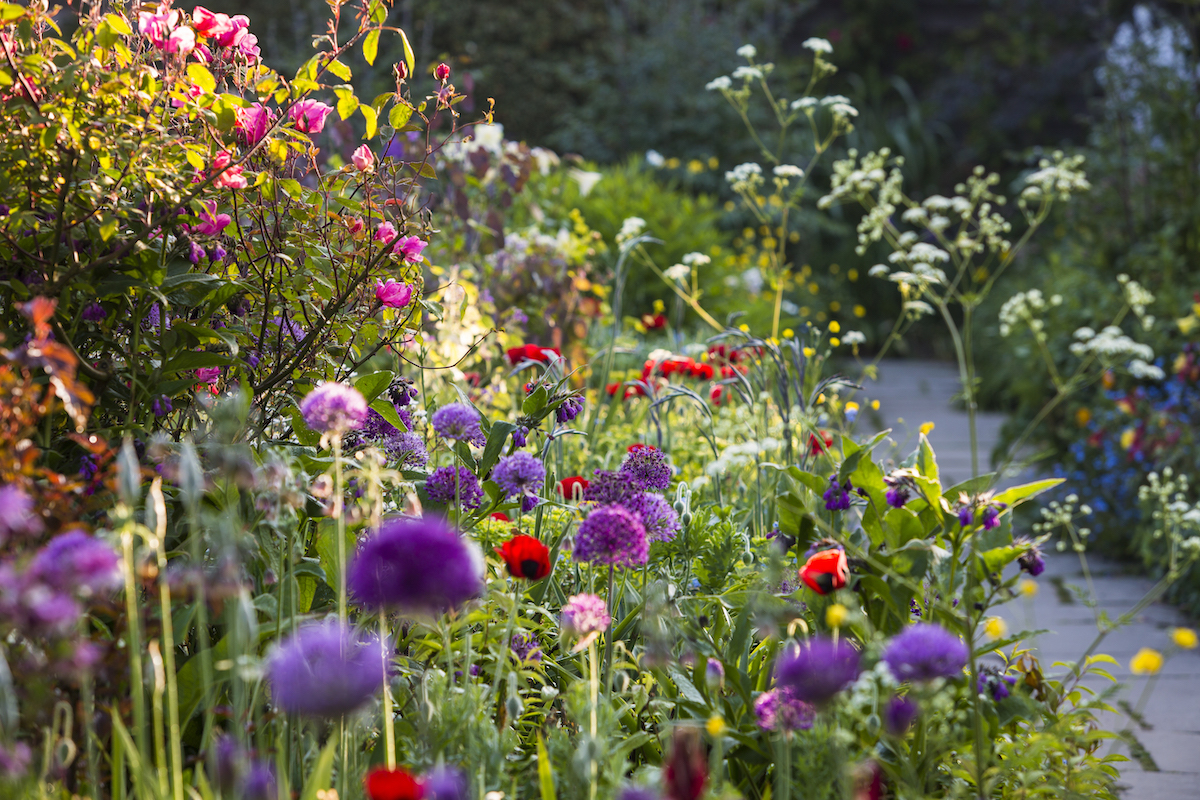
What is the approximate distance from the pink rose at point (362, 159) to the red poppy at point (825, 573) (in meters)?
0.98

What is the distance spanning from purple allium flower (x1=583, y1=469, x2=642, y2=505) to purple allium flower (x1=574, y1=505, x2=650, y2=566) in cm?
17

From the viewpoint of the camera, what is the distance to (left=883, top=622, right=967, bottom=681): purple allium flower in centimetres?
91

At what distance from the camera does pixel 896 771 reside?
1265 millimetres

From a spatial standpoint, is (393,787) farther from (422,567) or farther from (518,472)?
(518,472)

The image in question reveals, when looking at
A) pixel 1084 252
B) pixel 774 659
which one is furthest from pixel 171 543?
pixel 1084 252

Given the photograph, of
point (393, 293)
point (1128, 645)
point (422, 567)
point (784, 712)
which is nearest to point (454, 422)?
point (393, 293)

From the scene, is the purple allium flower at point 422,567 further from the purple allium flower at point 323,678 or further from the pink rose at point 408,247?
the pink rose at point 408,247

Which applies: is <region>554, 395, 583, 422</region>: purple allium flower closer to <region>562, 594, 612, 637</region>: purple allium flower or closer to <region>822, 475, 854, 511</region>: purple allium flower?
<region>822, 475, 854, 511</region>: purple allium flower

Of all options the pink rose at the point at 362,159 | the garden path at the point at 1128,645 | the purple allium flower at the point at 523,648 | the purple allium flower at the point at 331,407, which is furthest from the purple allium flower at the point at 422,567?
the pink rose at the point at 362,159

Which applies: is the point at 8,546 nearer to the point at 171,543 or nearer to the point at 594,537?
the point at 171,543

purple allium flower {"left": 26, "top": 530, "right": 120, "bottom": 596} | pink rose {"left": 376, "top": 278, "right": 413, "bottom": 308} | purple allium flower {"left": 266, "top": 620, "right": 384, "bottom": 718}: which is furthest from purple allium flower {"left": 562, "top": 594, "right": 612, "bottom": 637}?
pink rose {"left": 376, "top": 278, "right": 413, "bottom": 308}

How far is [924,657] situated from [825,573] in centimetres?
29

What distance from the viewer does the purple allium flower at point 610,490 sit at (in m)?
1.33

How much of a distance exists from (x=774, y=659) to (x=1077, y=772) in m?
0.43
